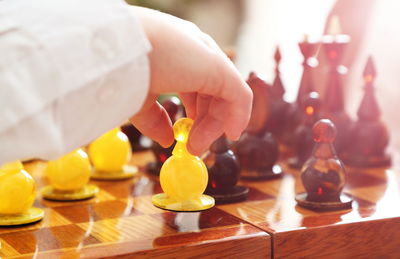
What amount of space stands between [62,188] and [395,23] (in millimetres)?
848

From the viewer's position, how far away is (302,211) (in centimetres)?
87

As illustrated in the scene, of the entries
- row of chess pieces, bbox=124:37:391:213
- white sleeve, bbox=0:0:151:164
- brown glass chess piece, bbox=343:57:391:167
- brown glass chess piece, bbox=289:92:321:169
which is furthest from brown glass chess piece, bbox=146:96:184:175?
white sleeve, bbox=0:0:151:164

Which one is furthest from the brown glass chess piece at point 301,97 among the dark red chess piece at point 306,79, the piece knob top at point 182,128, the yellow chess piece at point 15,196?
the yellow chess piece at point 15,196

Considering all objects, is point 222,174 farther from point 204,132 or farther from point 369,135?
point 369,135

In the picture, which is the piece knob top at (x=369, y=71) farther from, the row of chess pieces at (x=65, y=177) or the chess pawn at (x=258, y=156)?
the row of chess pieces at (x=65, y=177)

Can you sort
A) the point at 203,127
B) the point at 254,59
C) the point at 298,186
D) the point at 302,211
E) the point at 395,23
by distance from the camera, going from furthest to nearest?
the point at 254,59 → the point at 395,23 → the point at 298,186 → the point at 302,211 → the point at 203,127

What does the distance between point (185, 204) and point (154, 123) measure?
5.1 inches

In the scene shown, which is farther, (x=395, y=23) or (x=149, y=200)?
(x=395, y=23)

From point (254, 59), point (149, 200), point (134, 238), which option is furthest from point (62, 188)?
point (254, 59)

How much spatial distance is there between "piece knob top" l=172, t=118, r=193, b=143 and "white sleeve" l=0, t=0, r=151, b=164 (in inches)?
7.7

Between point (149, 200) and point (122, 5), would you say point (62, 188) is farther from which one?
point (122, 5)

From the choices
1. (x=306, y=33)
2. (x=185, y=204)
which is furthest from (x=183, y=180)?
(x=306, y=33)

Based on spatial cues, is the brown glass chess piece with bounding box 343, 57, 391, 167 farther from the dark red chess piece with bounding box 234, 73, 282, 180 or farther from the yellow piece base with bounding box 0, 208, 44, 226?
the yellow piece base with bounding box 0, 208, 44, 226

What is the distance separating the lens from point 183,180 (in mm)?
811
